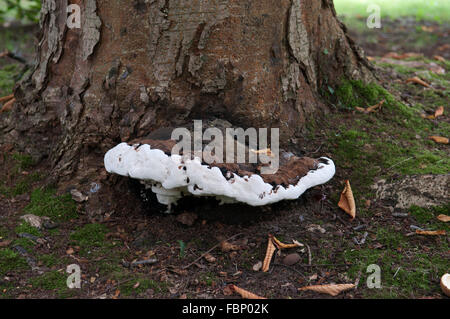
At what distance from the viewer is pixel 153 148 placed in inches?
132

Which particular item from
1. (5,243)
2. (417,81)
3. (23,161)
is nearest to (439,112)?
(417,81)

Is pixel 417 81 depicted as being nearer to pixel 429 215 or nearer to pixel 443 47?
pixel 429 215

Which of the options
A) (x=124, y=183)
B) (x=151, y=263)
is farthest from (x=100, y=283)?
(x=124, y=183)

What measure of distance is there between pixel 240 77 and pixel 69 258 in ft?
6.79

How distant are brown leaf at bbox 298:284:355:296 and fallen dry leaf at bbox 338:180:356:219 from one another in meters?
0.86

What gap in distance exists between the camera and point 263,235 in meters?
3.65

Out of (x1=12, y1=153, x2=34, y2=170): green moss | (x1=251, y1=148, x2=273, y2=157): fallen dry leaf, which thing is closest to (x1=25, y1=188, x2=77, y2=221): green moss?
(x1=12, y1=153, x2=34, y2=170): green moss

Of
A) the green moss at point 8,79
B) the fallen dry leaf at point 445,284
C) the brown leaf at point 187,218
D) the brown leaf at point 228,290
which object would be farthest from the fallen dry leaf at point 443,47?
the brown leaf at point 228,290

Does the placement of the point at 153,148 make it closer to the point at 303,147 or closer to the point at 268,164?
the point at 268,164

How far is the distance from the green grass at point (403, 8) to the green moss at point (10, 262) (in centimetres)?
1245

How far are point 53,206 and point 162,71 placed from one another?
153 cm

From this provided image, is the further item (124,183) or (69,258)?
(124,183)

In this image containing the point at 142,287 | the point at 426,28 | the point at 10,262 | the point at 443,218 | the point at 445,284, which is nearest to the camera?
the point at 445,284

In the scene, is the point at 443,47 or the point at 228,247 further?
the point at 443,47
